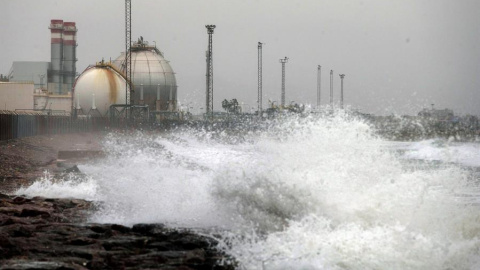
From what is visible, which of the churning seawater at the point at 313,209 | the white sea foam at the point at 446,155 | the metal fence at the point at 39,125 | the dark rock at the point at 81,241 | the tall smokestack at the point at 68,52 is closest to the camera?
the churning seawater at the point at 313,209

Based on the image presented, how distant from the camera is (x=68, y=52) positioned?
6988 centimetres

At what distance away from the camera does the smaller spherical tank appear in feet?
176

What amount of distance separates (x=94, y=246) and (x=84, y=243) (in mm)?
229

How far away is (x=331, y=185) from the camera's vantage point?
11.9 meters

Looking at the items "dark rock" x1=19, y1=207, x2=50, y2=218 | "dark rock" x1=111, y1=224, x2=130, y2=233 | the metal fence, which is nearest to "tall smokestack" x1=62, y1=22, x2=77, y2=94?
the metal fence

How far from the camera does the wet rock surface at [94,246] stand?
7422 millimetres

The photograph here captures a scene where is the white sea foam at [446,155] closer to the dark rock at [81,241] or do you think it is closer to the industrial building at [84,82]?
the industrial building at [84,82]

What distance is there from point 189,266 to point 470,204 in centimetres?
762

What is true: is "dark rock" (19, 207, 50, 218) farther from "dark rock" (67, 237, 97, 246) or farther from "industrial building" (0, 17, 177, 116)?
"industrial building" (0, 17, 177, 116)

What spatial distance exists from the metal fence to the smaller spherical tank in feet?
16.4

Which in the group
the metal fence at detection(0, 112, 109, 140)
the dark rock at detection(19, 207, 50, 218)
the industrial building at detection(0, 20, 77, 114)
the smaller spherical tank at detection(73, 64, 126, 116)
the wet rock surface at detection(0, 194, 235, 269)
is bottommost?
the wet rock surface at detection(0, 194, 235, 269)

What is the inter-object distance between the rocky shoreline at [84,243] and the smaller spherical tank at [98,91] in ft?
139

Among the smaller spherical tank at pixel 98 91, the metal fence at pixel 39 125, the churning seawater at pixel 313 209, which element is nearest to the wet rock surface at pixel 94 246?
the churning seawater at pixel 313 209

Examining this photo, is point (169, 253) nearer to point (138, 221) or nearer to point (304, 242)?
point (304, 242)
